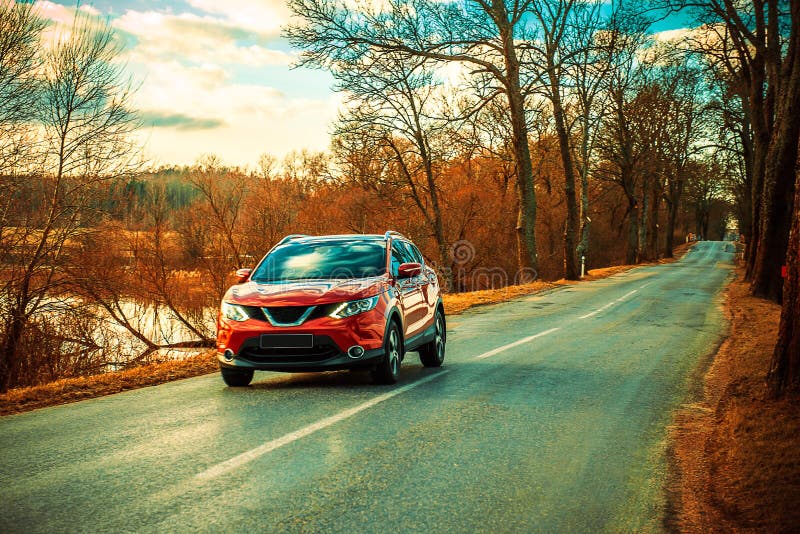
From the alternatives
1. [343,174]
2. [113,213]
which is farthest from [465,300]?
[343,174]

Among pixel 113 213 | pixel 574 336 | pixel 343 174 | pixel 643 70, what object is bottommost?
pixel 574 336

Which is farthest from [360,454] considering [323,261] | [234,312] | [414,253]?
[414,253]

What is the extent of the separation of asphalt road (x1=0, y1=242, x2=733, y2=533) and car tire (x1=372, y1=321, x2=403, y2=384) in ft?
0.62

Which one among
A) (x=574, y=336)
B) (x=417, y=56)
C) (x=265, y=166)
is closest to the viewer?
(x=574, y=336)

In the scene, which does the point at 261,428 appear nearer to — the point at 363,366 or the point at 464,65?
the point at 363,366

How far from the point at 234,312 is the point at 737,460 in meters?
5.29

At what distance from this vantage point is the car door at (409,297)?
9.39 m

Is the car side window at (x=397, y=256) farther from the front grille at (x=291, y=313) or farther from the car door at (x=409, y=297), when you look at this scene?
the front grille at (x=291, y=313)

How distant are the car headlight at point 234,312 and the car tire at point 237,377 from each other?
2.17 ft

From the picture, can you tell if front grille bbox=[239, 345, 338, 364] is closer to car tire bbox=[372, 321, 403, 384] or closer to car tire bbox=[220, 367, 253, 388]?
car tire bbox=[220, 367, 253, 388]

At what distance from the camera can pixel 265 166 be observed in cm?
4066

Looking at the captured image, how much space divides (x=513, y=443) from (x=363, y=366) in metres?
2.59

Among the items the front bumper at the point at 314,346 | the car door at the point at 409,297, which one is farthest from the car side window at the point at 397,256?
the front bumper at the point at 314,346

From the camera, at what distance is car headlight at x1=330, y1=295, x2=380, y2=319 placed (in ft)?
26.9
